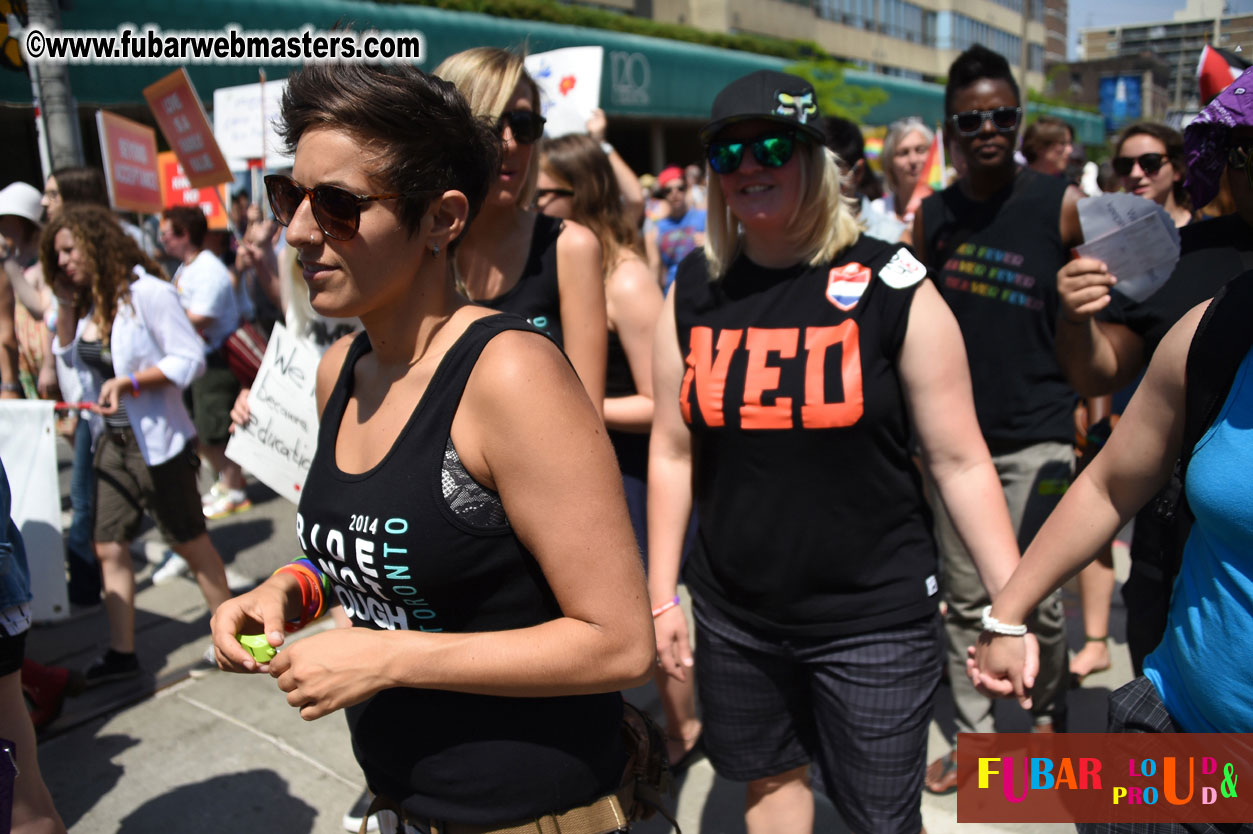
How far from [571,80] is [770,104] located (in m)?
3.28

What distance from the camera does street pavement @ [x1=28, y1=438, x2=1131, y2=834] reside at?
3.06 meters

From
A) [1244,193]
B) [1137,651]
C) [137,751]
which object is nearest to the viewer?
[1244,193]

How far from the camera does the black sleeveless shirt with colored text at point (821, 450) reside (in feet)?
6.56

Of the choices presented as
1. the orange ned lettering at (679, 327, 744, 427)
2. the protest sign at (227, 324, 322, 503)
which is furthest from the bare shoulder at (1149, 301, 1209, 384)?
the protest sign at (227, 324, 322, 503)

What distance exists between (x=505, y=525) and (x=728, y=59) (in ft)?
87.5

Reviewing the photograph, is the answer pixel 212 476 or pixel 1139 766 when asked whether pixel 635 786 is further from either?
pixel 212 476

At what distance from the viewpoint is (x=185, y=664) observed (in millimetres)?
4199

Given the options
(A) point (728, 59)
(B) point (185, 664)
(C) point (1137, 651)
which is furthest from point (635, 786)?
(A) point (728, 59)

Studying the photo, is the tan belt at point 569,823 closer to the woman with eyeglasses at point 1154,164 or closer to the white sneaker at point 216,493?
the woman with eyeglasses at point 1154,164

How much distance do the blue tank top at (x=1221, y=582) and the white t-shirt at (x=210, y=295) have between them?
5.63m

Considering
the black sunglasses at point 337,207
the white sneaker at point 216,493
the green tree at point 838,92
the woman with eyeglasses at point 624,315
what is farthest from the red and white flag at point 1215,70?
the green tree at point 838,92

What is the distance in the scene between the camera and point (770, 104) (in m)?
2.09

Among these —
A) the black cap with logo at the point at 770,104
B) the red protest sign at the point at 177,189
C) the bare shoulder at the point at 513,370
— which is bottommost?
the bare shoulder at the point at 513,370

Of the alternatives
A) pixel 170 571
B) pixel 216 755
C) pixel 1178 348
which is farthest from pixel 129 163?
pixel 1178 348
